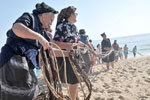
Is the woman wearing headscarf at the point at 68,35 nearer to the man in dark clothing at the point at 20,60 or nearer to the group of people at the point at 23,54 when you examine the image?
the group of people at the point at 23,54

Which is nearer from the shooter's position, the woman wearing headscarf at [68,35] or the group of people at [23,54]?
the group of people at [23,54]

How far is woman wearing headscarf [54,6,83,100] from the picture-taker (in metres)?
2.40

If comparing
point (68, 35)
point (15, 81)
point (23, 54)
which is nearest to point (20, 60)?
point (23, 54)

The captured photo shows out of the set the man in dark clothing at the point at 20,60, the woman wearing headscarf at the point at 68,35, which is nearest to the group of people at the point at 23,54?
the man in dark clothing at the point at 20,60

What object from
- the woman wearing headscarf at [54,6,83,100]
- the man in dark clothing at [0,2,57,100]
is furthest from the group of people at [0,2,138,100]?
the woman wearing headscarf at [54,6,83,100]

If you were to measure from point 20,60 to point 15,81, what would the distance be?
19cm

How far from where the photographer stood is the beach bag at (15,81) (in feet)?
4.81

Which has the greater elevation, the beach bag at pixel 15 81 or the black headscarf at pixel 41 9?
the black headscarf at pixel 41 9

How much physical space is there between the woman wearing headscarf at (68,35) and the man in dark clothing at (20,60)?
77cm

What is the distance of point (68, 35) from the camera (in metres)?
2.48

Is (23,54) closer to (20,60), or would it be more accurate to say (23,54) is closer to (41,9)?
(20,60)

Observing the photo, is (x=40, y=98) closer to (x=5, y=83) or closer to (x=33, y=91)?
(x=33, y=91)

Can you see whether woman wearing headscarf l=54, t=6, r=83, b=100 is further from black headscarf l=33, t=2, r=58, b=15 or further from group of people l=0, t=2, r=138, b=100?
black headscarf l=33, t=2, r=58, b=15

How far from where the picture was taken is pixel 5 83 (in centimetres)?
147
